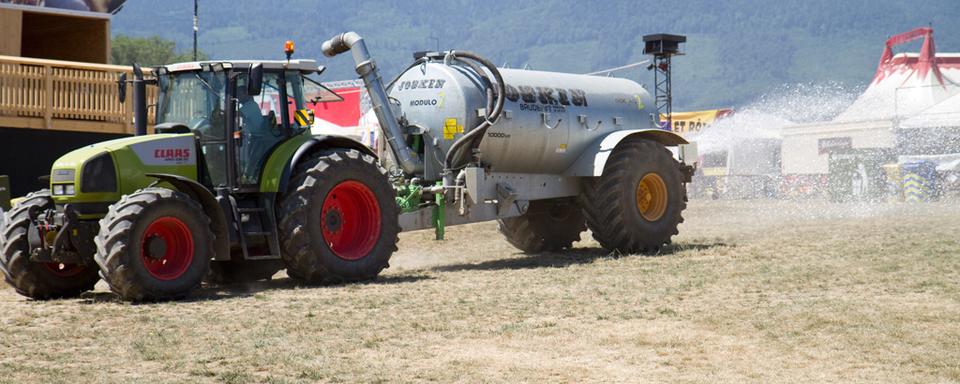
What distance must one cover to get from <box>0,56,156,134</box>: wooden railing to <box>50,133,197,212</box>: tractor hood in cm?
670

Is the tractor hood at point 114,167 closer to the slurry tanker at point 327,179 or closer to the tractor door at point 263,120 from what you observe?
the slurry tanker at point 327,179

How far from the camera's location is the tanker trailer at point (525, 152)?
15.9 metres

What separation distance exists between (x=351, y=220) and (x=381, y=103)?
7.62 ft

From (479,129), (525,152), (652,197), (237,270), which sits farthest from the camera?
(652,197)

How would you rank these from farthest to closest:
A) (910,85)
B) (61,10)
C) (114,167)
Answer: (910,85) < (61,10) < (114,167)

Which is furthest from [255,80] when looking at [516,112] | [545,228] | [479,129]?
[545,228]

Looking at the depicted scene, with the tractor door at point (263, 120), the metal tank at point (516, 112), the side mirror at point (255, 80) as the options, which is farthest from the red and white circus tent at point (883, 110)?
the side mirror at point (255, 80)

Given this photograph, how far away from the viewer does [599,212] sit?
17.2 m

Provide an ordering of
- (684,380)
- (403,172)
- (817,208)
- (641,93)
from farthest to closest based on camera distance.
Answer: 1. (817,208)
2. (641,93)
3. (403,172)
4. (684,380)

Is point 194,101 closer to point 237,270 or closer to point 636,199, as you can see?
point 237,270

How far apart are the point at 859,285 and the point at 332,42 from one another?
24.2 feet

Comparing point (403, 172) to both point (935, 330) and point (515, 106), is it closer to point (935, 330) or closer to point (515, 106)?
point (515, 106)

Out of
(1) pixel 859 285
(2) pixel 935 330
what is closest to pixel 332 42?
(1) pixel 859 285

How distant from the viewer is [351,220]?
46.2 feet
